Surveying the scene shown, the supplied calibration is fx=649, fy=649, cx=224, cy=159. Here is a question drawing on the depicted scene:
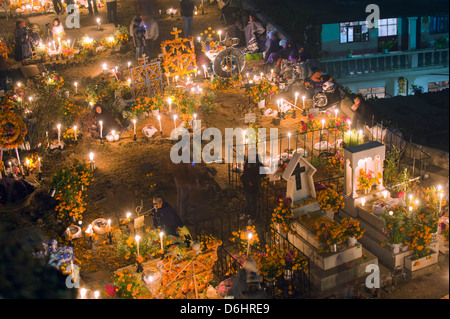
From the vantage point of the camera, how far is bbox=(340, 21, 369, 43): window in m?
31.9

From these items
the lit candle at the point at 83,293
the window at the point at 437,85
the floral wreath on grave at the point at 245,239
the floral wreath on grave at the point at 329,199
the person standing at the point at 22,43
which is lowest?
the window at the point at 437,85

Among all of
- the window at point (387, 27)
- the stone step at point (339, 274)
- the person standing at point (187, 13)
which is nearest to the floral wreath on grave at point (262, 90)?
the person standing at point (187, 13)

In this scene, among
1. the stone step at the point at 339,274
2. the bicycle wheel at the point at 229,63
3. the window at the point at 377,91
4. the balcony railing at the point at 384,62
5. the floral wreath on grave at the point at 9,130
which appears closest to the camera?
the stone step at the point at 339,274

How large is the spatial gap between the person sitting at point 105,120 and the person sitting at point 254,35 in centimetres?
793

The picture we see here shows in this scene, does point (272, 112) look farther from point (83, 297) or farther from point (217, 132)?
point (83, 297)

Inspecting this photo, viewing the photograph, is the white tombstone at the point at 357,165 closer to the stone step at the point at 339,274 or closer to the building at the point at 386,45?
the stone step at the point at 339,274

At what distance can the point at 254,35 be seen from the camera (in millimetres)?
26562

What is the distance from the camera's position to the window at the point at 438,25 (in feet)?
109

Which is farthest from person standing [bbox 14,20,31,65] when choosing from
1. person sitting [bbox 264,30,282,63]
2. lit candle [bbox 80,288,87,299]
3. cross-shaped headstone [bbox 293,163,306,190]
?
lit candle [bbox 80,288,87,299]

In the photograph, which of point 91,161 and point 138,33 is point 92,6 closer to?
point 138,33

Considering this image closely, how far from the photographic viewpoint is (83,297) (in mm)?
13172

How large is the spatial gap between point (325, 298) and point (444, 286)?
2.86 metres

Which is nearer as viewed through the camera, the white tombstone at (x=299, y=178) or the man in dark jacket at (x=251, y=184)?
the white tombstone at (x=299, y=178)

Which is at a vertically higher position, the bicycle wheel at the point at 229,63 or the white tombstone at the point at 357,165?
the bicycle wheel at the point at 229,63
